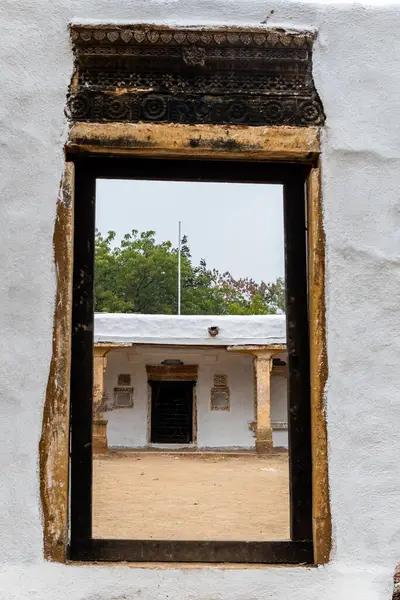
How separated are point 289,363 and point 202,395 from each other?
1347cm

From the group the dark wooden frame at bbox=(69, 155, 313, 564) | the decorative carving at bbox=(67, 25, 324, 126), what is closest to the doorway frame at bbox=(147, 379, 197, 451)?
the dark wooden frame at bbox=(69, 155, 313, 564)

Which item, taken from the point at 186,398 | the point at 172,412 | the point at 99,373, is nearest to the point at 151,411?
the point at 172,412

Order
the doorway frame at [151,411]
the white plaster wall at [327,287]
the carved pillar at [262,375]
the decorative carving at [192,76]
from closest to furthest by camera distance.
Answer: the white plaster wall at [327,287] → the decorative carving at [192,76] → the carved pillar at [262,375] → the doorway frame at [151,411]

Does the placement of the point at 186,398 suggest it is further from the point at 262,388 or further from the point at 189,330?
the point at 262,388

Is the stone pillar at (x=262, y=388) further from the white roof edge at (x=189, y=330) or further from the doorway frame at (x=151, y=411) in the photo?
the doorway frame at (x=151, y=411)

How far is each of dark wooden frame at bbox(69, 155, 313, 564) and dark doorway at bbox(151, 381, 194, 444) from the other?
13.4m

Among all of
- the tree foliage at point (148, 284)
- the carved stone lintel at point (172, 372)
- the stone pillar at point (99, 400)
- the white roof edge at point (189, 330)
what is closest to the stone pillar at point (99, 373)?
the stone pillar at point (99, 400)

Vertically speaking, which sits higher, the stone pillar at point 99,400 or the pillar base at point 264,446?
the stone pillar at point 99,400

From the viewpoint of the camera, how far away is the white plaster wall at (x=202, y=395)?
15.7m

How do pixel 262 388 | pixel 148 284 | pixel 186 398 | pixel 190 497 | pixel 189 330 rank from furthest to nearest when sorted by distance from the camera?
pixel 148 284, pixel 186 398, pixel 189 330, pixel 262 388, pixel 190 497

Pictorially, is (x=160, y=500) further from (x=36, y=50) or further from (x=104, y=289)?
(x=104, y=289)

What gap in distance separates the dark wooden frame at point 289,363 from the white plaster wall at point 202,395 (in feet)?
43.2

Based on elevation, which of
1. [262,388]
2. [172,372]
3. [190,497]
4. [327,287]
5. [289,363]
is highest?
[327,287]

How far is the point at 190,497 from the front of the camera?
8734 mm
